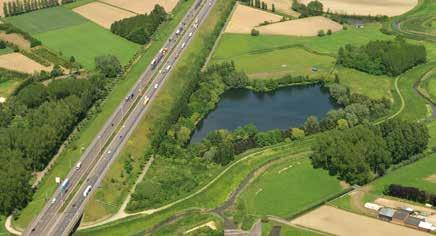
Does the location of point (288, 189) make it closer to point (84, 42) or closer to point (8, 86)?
point (8, 86)

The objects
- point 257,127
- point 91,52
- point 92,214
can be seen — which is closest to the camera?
point 92,214

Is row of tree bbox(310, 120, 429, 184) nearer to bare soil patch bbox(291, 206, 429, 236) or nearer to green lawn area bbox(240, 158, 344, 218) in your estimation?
green lawn area bbox(240, 158, 344, 218)

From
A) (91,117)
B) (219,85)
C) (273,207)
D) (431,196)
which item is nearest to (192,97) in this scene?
(219,85)

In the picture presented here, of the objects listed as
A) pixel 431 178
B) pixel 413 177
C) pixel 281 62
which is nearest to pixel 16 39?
pixel 281 62

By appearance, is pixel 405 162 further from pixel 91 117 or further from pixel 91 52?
pixel 91 52

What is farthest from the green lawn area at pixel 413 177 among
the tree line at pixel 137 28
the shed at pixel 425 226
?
the tree line at pixel 137 28
